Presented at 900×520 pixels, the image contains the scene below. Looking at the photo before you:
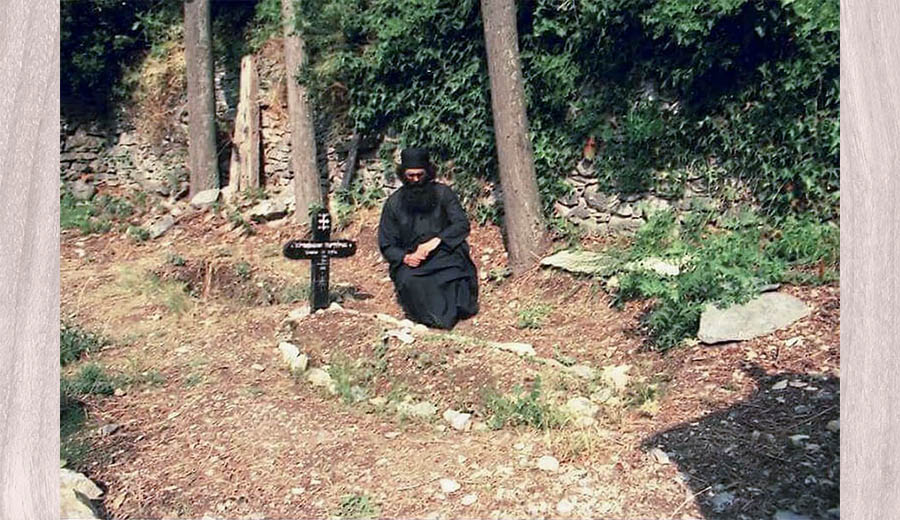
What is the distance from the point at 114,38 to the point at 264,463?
9315mm

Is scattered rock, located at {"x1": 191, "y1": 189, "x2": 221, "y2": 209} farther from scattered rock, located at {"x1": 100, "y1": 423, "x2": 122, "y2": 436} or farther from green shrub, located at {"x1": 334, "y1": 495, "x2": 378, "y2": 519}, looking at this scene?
green shrub, located at {"x1": 334, "y1": 495, "x2": 378, "y2": 519}

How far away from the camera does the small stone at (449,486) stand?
11.9 ft

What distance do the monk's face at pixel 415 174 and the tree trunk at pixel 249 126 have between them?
5.33m

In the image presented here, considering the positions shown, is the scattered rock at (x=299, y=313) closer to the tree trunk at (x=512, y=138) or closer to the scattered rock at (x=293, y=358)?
the scattered rock at (x=293, y=358)

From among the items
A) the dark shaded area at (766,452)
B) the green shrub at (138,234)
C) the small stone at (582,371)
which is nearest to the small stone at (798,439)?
the dark shaded area at (766,452)

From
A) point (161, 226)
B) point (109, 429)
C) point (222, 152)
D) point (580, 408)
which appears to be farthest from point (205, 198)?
point (580, 408)

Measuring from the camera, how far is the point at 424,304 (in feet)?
21.9

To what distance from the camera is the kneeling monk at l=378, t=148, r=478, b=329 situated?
263 inches

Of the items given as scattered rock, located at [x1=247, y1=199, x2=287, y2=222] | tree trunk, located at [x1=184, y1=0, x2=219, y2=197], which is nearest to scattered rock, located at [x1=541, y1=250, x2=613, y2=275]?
scattered rock, located at [x1=247, y1=199, x2=287, y2=222]

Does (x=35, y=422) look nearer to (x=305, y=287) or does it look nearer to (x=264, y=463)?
(x=264, y=463)

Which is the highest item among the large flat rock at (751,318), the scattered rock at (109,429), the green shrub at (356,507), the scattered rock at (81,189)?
the scattered rock at (81,189)

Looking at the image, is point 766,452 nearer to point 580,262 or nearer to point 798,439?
point 798,439

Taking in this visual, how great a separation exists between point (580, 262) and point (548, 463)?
12.2ft

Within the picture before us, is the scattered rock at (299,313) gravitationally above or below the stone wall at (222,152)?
below
